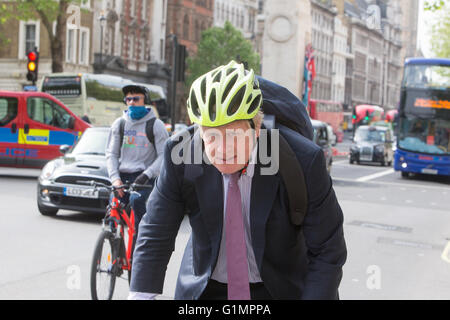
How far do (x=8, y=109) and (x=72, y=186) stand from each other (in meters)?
7.65

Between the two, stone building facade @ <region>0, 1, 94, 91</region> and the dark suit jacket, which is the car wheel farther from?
stone building facade @ <region>0, 1, 94, 91</region>

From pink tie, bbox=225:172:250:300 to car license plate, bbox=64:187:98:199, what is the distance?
9179mm

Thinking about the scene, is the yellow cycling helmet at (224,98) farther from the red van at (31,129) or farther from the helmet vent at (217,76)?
the red van at (31,129)

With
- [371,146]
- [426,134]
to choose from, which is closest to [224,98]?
[426,134]

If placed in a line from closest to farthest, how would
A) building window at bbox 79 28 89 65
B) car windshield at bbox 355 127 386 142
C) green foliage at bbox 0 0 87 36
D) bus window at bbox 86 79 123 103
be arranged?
green foliage at bbox 0 0 87 36 < bus window at bbox 86 79 123 103 < car windshield at bbox 355 127 386 142 < building window at bbox 79 28 89 65

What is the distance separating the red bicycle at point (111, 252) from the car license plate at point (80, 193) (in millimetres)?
5208

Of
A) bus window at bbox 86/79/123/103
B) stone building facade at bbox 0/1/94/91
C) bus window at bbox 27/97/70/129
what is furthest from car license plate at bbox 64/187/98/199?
stone building facade at bbox 0/1/94/91

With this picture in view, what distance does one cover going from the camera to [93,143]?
12.9 m

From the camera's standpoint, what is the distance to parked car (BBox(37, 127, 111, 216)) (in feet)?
38.2

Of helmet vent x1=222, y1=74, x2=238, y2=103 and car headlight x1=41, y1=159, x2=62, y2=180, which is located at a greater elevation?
helmet vent x1=222, y1=74, x2=238, y2=103

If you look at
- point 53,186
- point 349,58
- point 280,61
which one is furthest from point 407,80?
point 349,58

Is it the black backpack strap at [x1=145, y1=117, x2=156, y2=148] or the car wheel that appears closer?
the black backpack strap at [x1=145, y1=117, x2=156, y2=148]

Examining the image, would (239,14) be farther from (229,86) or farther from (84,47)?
(229,86)

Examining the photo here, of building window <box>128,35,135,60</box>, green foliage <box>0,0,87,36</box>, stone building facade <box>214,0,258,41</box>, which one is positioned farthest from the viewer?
stone building facade <box>214,0,258,41</box>
